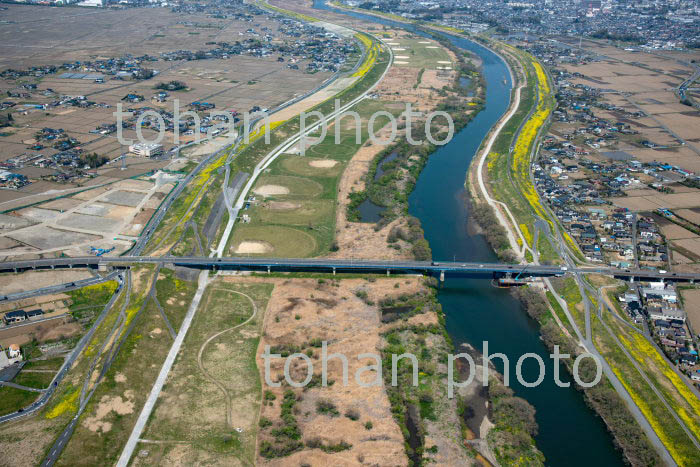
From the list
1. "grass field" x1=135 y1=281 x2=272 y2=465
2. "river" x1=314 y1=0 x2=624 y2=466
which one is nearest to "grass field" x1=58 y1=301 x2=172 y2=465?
"grass field" x1=135 y1=281 x2=272 y2=465

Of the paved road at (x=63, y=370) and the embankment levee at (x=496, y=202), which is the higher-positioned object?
the embankment levee at (x=496, y=202)

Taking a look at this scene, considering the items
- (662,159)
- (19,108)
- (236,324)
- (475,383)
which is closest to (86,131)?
(19,108)

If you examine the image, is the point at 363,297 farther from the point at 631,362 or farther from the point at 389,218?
the point at 631,362

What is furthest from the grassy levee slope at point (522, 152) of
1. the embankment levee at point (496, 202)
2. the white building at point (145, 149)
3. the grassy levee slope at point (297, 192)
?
the white building at point (145, 149)

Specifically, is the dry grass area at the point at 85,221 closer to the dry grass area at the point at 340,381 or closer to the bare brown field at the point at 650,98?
the dry grass area at the point at 340,381

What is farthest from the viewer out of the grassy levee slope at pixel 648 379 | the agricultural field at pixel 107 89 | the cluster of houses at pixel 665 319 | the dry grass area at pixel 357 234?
the agricultural field at pixel 107 89

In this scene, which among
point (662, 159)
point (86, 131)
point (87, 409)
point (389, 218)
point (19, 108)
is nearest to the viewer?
point (87, 409)

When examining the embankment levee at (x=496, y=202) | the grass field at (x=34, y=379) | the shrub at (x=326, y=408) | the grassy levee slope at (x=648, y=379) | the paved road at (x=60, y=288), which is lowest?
the grass field at (x=34, y=379)
